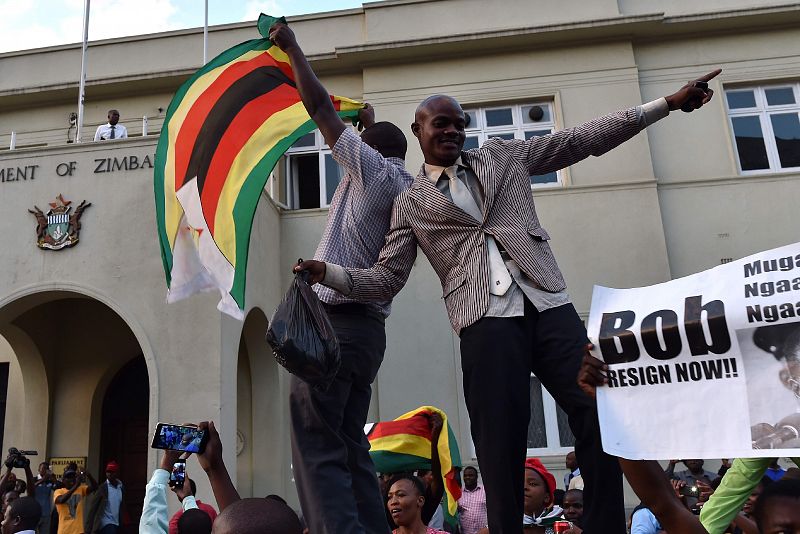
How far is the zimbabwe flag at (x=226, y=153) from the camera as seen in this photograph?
4871 millimetres

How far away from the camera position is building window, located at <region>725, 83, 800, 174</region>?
11.9 metres

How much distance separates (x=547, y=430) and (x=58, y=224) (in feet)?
24.6

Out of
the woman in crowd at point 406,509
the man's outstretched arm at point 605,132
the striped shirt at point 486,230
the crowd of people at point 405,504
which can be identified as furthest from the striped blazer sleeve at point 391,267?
the woman in crowd at point 406,509

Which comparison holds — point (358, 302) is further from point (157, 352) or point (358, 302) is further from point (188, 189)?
point (157, 352)

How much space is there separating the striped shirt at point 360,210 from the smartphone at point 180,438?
0.78 metres

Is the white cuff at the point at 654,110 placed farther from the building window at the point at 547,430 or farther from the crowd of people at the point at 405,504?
the building window at the point at 547,430

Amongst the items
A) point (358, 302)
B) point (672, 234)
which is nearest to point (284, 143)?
point (358, 302)

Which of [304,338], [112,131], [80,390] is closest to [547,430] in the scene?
[80,390]

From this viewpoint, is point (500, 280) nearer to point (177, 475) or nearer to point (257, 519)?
point (257, 519)

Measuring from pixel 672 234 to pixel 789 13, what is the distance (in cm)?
426

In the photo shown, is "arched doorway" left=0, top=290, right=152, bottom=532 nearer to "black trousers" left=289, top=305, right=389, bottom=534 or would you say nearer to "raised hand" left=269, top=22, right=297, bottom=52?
"raised hand" left=269, top=22, right=297, bottom=52

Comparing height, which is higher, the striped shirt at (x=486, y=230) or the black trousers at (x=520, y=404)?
the striped shirt at (x=486, y=230)

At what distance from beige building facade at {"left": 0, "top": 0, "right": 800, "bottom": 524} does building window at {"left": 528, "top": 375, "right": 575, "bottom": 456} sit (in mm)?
34

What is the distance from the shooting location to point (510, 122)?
12.5 metres
